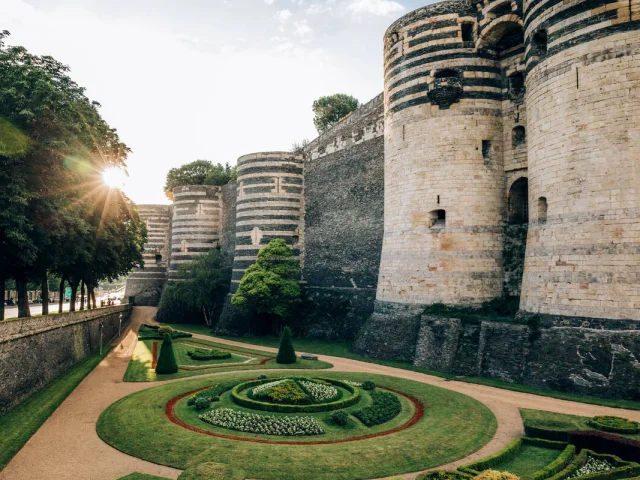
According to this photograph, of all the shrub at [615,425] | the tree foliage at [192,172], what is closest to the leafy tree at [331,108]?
the tree foliage at [192,172]

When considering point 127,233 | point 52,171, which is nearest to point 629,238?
point 52,171

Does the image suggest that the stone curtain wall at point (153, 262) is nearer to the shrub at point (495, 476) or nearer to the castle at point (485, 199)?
the castle at point (485, 199)

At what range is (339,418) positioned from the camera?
682 inches

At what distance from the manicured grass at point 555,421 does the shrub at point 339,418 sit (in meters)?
5.87

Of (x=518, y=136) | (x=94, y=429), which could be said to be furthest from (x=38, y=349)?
(x=518, y=136)

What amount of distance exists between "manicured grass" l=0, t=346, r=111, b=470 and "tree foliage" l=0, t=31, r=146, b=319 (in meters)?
5.22

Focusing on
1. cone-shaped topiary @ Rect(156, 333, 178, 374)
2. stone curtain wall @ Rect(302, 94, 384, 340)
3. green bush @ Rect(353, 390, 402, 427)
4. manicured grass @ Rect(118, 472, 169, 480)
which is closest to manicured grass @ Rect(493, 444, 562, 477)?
green bush @ Rect(353, 390, 402, 427)

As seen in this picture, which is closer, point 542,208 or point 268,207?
point 542,208

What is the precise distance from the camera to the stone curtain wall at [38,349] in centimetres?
1950

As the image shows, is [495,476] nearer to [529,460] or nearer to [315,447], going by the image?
[529,460]

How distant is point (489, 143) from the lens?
28.1 m

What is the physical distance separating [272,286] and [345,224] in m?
7.54

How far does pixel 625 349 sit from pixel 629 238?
14.1 ft

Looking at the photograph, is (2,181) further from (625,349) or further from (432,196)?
(625,349)
